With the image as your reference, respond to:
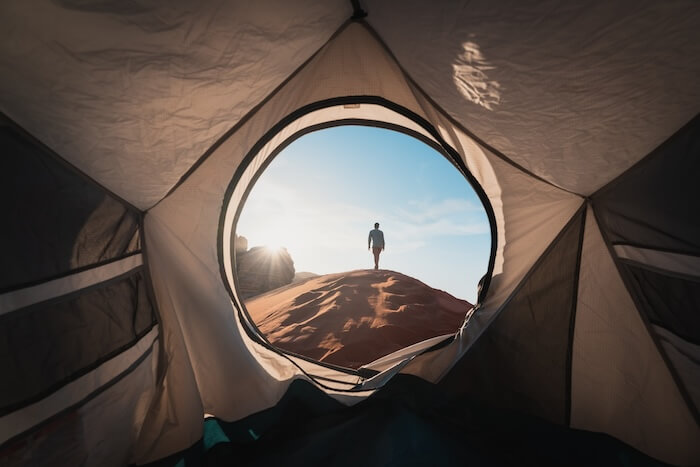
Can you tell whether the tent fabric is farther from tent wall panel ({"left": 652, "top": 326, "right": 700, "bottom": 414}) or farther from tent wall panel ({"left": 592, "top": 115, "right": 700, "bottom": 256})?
tent wall panel ({"left": 652, "top": 326, "right": 700, "bottom": 414})

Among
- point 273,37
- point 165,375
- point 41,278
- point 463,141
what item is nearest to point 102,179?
point 41,278

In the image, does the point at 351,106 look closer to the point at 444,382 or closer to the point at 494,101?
the point at 494,101

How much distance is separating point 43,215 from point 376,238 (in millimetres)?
9524

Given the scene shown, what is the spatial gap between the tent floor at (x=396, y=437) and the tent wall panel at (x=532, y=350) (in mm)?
159

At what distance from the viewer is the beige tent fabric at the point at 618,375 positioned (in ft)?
4.57

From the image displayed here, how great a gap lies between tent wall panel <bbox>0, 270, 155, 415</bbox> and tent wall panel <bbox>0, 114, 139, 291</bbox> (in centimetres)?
12

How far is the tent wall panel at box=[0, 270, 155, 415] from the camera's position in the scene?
84 cm

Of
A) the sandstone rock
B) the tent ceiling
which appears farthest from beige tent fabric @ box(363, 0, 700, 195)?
the sandstone rock

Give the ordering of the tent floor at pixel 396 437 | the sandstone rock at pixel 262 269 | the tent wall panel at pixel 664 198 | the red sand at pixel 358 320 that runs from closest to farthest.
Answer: the tent wall panel at pixel 664 198, the tent floor at pixel 396 437, the red sand at pixel 358 320, the sandstone rock at pixel 262 269

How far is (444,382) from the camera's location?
73.6 inches

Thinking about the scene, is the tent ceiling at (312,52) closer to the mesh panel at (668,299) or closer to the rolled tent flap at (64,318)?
the rolled tent flap at (64,318)

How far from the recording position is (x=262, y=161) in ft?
7.53

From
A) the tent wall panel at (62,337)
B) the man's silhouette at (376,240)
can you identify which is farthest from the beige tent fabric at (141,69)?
the man's silhouette at (376,240)

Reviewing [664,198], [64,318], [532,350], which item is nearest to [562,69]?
[664,198]
